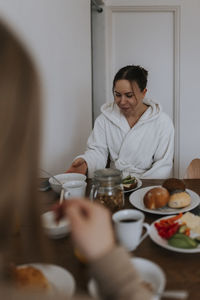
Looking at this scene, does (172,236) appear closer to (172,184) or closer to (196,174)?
(172,184)

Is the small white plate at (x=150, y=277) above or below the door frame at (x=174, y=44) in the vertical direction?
below

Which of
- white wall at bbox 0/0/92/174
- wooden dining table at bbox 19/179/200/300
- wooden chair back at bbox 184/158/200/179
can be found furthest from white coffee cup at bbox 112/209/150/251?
wooden chair back at bbox 184/158/200/179

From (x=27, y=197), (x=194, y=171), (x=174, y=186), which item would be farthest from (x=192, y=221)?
(x=194, y=171)

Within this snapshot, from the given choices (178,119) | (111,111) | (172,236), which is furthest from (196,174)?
(178,119)

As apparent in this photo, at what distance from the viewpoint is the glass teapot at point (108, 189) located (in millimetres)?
1101

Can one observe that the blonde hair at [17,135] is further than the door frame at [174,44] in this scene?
No

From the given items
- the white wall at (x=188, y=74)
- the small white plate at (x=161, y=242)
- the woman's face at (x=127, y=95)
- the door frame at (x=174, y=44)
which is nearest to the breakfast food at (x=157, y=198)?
the small white plate at (x=161, y=242)

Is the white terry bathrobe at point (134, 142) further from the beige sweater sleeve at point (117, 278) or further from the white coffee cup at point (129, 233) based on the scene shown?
the beige sweater sleeve at point (117, 278)

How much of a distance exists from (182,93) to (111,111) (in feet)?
5.27

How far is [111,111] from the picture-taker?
7.04 ft

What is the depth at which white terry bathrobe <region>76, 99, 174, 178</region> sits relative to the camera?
1959 mm

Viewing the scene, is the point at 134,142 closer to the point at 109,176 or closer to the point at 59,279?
the point at 109,176

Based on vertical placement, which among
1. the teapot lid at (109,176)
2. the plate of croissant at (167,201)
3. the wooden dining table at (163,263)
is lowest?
the wooden dining table at (163,263)

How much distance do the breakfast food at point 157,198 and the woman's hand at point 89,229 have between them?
0.61 m
